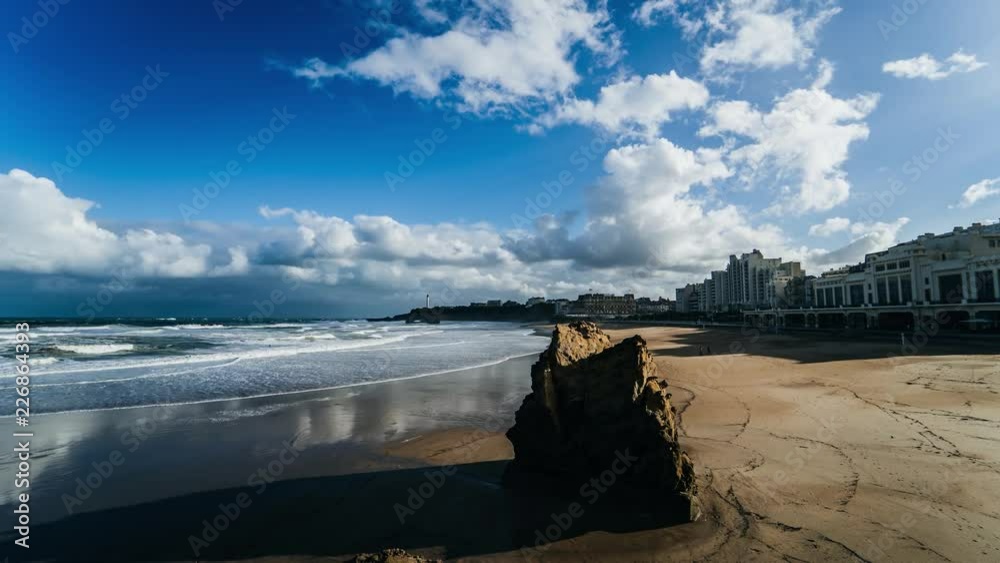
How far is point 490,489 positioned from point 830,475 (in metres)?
5.12

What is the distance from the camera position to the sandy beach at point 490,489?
509 cm

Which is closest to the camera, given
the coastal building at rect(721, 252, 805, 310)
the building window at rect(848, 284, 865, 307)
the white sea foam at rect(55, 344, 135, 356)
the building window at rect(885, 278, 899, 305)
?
the white sea foam at rect(55, 344, 135, 356)

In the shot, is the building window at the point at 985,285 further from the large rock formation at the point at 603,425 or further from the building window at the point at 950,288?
the large rock formation at the point at 603,425

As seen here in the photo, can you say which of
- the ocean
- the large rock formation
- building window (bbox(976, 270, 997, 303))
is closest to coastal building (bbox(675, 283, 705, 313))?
building window (bbox(976, 270, 997, 303))

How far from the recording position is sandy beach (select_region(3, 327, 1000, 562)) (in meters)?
5.09

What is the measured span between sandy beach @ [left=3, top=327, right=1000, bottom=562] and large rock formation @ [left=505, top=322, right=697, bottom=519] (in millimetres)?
516

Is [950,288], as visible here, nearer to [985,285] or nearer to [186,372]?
[985,285]

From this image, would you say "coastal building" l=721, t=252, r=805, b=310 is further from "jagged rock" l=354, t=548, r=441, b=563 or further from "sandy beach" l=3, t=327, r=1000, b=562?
"jagged rock" l=354, t=548, r=441, b=563

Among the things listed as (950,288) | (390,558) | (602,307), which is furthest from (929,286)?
(602,307)

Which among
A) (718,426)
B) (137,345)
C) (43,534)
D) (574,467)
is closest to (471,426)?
(574,467)

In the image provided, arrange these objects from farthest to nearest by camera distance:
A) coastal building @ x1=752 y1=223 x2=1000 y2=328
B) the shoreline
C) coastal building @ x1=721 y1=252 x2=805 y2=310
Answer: coastal building @ x1=721 y1=252 x2=805 y2=310 → coastal building @ x1=752 y1=223 x2=1000 y2=328 → the shoreline

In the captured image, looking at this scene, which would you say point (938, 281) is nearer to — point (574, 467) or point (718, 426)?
point (718, 426)

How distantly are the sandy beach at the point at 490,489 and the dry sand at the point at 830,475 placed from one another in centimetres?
3

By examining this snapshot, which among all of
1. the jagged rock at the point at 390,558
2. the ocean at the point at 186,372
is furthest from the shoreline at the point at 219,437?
the jagged rock at the point at 390,558
